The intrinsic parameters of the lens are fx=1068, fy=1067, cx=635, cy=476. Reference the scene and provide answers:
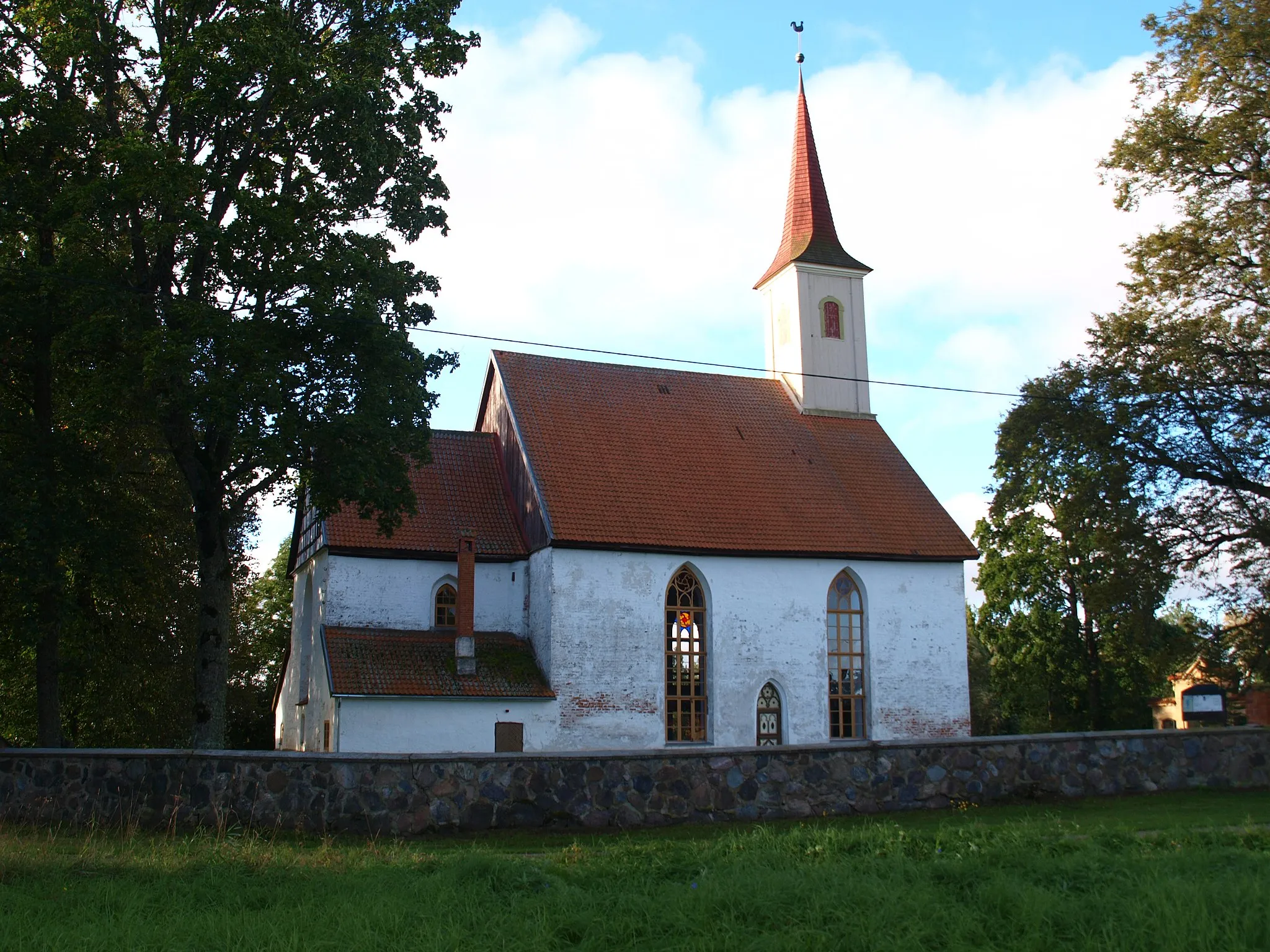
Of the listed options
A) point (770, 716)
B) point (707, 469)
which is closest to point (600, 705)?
point (770, 716)

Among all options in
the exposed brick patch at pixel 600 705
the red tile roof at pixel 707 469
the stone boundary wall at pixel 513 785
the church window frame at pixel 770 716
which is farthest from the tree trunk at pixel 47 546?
the church window frame at pixel 770 716

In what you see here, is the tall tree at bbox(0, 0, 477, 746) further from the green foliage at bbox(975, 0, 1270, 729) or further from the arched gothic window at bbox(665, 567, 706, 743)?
the green foliage at bbox(975, 0, 1270, 729)

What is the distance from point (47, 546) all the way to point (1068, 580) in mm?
31850

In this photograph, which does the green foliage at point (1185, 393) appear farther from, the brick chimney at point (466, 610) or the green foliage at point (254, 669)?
the green foliage at point (254, 669)

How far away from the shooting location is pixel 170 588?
24891 millimetres

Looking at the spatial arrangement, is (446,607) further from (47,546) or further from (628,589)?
(47,546)

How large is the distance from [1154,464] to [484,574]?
15231 mm

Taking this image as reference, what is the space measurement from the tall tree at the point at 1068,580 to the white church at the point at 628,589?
3348 millimetres

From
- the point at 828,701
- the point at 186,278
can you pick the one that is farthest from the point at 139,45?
the point at 828,701

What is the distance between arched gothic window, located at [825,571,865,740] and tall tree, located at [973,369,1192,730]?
14.2ft

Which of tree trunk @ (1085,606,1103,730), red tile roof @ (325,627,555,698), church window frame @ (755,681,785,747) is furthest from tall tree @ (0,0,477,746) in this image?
tree trunk @ (1085,606,1103,730)

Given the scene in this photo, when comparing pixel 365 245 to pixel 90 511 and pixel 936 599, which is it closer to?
pixel 90 511

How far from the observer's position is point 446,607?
2405cm

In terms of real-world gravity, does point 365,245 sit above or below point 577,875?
above
